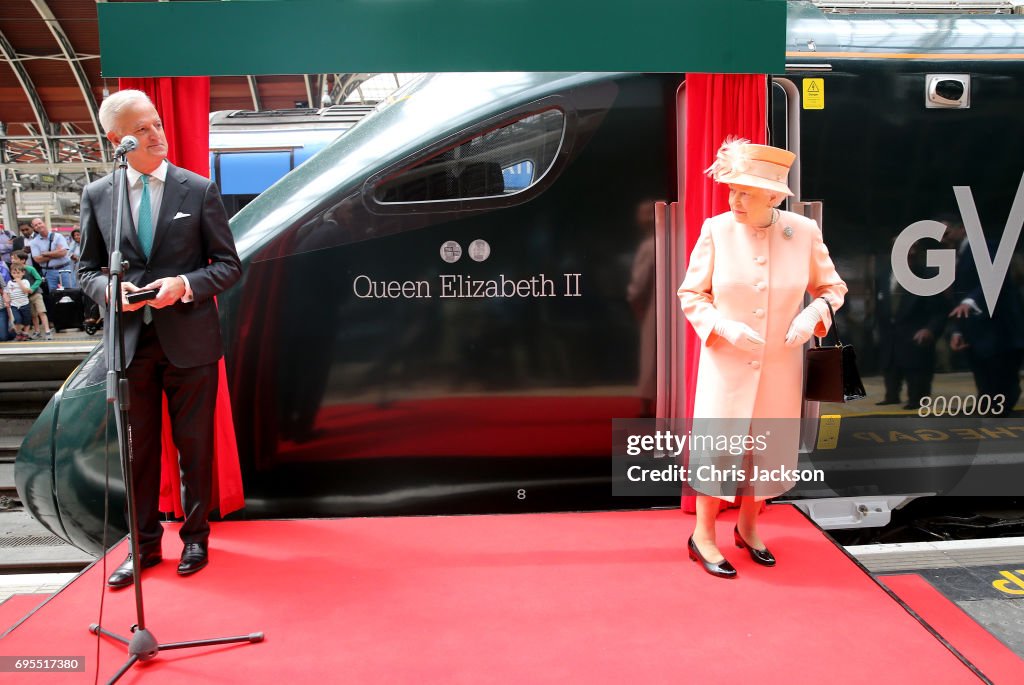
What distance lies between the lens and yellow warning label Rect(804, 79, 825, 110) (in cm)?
370

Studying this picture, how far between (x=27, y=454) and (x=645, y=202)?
3.32 meters

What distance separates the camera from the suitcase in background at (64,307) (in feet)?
40.1

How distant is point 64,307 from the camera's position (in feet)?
40.1

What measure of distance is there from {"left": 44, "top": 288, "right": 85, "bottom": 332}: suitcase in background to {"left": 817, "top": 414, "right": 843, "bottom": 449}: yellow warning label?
1193cm

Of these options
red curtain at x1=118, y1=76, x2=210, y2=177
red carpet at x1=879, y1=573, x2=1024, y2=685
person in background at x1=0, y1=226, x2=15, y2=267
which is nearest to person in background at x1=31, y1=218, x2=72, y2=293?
person in background at x1=0, y1=226, x2=15, y2=267

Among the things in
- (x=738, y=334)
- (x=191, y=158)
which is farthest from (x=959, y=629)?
(x=191, y=158)

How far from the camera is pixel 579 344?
368 centimetres

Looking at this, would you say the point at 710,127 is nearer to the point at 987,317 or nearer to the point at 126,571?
the point at 987,317

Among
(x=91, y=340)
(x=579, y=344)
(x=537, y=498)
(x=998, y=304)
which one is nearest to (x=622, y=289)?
(x=579, y=344)

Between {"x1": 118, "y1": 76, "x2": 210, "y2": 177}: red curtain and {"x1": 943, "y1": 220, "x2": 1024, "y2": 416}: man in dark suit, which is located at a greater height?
{"x1": 118, "y1": 76, "x2": 210, "y2": 177}: red curtain

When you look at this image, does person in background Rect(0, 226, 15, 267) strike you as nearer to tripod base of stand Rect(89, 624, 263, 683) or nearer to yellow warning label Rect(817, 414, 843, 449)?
tripod base of stand Rect(89, 624, 263, 683)

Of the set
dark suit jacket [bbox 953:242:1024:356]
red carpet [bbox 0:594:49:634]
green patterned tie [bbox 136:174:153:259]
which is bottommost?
red carpet [bbox 0:594:49:634]

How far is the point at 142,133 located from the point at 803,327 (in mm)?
2659

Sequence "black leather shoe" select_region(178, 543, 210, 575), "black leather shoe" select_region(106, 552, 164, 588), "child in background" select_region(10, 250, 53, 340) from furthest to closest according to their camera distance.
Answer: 1. "child in background" select_region(10, 250, 53, 340)
2. "black leather shoe" select_region(178, 543, 210, 575)
3. "black leather shoe" select_region(106, 552, 164, 588)
